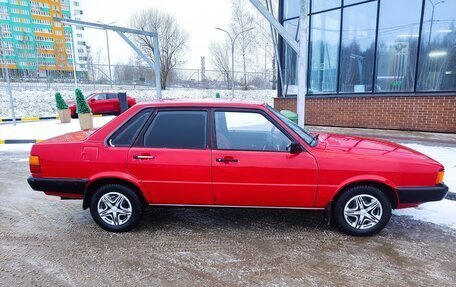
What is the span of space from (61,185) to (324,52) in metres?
11.5

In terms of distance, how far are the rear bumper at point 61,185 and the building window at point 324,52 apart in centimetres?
1085

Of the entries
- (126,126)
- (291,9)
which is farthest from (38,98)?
(126,126)

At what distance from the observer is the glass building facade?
9789 millimetres

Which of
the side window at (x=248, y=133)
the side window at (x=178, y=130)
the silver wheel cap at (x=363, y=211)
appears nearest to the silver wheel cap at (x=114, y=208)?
the side window at (x=178, y=130)

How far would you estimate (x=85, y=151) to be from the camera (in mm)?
3537

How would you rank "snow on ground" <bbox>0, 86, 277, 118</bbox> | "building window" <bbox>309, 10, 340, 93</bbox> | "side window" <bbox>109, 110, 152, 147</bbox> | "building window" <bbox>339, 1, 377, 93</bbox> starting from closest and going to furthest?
1. "side window" <bbox>109, 110, 152, 147</bbox>
2. "building window" <bbox>339, 1, 377, 93</bbox>
3. "building window" <bbox>309, 10, 340, 93</bbox>
4. "snow on ground" <bbox>0, 86, 277, 118</bbox>

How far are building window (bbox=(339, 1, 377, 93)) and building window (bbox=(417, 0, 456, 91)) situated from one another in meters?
1.61

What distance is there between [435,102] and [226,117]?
879 cm

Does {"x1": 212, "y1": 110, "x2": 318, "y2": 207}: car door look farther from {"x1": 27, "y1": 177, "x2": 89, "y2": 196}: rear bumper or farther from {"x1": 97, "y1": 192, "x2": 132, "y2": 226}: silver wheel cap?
{"x1": 27, "y1": 177, "x2": 89, "y2": 196}: rear bumper

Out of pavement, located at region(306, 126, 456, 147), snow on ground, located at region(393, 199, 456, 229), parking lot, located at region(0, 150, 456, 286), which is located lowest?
parking lot, located at region(0, 150, 456, 286)

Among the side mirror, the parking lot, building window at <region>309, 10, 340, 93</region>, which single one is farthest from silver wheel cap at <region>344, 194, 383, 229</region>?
building window at <region>309, 10, 340, 93</region>

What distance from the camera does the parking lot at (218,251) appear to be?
2.76 m

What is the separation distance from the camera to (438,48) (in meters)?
9.87

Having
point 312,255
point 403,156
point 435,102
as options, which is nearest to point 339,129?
point 435,102
